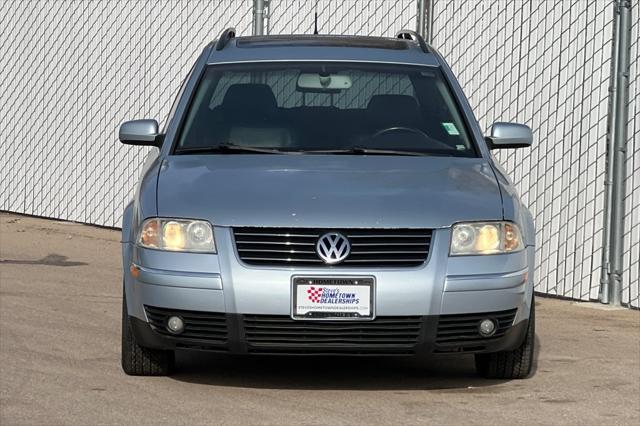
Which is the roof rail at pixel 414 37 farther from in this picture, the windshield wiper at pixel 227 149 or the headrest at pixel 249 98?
the windshield wiper at pixel 227 149

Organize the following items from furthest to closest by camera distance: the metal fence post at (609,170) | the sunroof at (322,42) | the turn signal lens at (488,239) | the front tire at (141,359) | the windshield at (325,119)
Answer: the metal fence post at (609,170)
the sunroof at (322,42)
the windshield at (325,119)
the front tire at (141,359)
the turn signal lens at (488,239)

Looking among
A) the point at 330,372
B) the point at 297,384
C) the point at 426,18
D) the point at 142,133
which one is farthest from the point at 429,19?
the point at 297,384

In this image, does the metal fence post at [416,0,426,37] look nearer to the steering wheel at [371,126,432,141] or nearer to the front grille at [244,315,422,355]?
the steering wheel at [371,126,432,141]

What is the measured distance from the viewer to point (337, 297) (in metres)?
7.03

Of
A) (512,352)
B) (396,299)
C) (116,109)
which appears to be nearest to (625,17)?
(512,352)

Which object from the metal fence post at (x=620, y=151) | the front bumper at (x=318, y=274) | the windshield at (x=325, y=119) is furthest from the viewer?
the metal fence post at (x=620, y=151)

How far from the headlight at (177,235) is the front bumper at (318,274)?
0.12ft

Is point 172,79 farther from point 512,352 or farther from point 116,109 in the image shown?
point 512,352

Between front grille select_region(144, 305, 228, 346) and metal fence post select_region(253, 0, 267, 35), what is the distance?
21.7 ft

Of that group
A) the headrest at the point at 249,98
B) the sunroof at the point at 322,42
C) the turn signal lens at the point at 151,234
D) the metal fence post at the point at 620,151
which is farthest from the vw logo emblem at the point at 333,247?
the metal fence post at the point at 620,151

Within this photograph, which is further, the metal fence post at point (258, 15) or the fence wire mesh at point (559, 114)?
the metal fence post at point (258, 15)

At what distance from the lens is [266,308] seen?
7.00m

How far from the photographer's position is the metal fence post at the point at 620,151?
10.6 metres

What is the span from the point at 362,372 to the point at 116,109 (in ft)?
24.3
